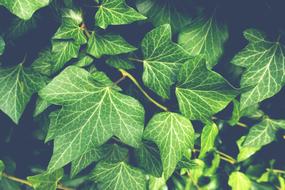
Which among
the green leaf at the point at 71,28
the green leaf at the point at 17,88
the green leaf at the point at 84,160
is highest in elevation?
the green leaf at the point at 71,28

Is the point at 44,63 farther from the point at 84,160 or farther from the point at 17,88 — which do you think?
the point at 84,160

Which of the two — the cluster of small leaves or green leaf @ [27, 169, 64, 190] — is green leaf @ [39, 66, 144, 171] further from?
green leaf @ [27, 169, 64, 190]

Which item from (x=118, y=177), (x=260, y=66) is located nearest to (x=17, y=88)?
(x=118, y=177)

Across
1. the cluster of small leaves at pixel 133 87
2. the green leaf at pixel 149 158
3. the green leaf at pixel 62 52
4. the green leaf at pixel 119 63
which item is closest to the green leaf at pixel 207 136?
the cluster of small leaves at pixel 133 87

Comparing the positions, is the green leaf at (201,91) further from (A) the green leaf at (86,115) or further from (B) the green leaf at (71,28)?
(B) the green leaf at (71,28)

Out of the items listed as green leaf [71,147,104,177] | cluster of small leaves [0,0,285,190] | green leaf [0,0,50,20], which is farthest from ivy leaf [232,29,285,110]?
green leaf [0,0,50,20]

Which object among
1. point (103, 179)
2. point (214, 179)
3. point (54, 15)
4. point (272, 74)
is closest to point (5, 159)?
point (103, 179)
